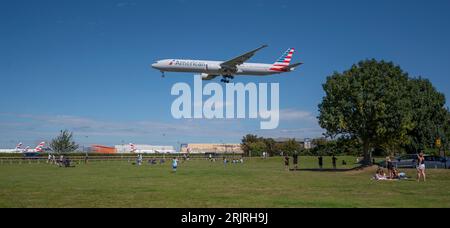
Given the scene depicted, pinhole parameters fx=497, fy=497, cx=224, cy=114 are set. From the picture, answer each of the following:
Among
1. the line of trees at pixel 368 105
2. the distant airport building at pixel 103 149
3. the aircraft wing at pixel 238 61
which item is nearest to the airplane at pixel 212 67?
the aircraft wing at pixel 238 61

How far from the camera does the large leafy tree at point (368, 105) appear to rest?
42.7 metres

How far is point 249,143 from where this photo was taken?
442 ft

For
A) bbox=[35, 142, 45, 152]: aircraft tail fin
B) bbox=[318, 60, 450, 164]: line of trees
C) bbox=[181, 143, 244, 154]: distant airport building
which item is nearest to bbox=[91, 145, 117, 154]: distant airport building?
bbox=[35, 142, 45, 152]: aircraft tail fin

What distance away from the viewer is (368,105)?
139 feet

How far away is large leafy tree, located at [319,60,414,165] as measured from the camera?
140ft

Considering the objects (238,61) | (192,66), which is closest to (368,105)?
(238,61)

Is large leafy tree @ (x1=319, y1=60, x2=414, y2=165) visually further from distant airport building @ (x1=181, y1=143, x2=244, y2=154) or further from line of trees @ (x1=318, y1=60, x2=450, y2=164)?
distant airport building @ (x1=181, y1=143, x2=244, y2=154)

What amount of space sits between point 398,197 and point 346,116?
25.8m

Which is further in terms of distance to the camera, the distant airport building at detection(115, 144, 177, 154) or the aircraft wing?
the distant airport building at detection(115, 144, 177, 154)

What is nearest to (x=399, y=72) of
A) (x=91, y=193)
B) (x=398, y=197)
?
(x=398, y=197)

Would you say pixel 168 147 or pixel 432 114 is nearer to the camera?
pixel 432 114

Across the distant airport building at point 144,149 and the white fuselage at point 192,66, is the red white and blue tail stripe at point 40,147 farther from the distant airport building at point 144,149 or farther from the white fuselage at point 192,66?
the white fuselage at point 192,66

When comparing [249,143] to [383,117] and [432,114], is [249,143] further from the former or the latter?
[383,117]

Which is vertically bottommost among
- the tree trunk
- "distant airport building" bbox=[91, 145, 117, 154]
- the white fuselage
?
the tree trunk
